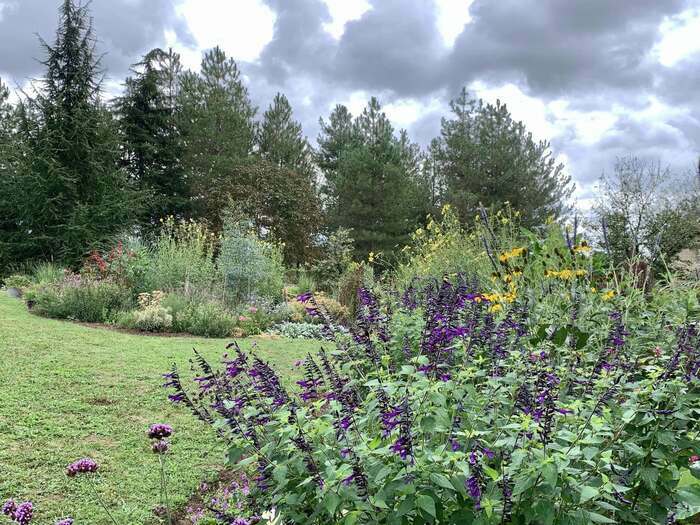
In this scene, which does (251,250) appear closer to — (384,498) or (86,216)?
(86,216)

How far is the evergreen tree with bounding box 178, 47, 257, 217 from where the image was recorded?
23.8 meters

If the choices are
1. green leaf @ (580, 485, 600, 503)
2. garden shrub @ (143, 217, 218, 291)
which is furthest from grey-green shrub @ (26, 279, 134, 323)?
green leaf @ (580, 485, 600, 503)

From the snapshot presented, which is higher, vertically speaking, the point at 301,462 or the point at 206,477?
the point at 301,462

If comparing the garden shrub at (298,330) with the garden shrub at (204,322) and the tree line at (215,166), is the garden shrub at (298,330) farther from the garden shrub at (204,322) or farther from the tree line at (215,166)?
the tree line at (215,166)

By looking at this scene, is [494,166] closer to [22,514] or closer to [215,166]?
[215,166]

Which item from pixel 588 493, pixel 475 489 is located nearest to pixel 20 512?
pixel 475 489

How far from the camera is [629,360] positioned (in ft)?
8.10

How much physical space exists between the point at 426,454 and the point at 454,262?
279 inches

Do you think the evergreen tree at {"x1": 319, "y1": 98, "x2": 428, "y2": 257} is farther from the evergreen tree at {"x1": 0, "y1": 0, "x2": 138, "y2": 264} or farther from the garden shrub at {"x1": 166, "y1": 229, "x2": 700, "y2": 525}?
the garden shrub at {"x1": 166, "y1": 229, "x2": 700, "y2": 525}

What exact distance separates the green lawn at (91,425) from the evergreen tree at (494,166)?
19206 millimetres

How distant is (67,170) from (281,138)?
12.4 metres

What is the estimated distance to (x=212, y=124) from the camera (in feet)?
80.0

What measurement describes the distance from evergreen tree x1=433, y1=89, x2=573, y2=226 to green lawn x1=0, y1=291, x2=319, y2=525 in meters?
19.2

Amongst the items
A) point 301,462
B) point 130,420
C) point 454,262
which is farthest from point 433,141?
point 301,462
